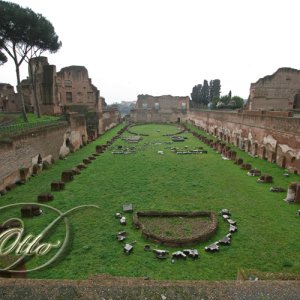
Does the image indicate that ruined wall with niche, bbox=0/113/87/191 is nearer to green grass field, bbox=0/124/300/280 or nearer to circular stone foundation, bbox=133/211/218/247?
green grass field, bbox=0/124/300/280

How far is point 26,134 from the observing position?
1338 centimetres

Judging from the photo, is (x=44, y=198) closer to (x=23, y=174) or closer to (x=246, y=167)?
(x=23, y=174)

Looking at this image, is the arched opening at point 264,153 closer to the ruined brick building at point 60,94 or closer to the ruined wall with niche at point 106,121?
the ruined brick building at point 60,94

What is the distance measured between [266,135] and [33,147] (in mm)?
13902

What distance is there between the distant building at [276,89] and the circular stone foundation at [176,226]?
24.2 metres

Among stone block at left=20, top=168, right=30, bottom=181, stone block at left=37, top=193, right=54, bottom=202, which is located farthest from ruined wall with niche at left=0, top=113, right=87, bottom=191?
stone block at left=37, top=193, right=54, bottom=202

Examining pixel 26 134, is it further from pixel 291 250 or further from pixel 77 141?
pixel 291 250

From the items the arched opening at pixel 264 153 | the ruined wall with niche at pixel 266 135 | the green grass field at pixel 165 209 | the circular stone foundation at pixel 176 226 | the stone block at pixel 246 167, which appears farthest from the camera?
the arched opening at pixel 264 153

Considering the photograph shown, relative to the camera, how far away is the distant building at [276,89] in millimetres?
28641

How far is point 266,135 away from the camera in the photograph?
54.6 feet

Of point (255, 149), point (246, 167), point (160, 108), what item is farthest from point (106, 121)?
point (246, 167)

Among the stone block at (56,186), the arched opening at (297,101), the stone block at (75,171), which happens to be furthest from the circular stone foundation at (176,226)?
the arched opening at (297,101)

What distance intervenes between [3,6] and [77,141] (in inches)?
451

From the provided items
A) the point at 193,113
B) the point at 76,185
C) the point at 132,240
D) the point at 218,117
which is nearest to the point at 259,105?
the point at 218,117
